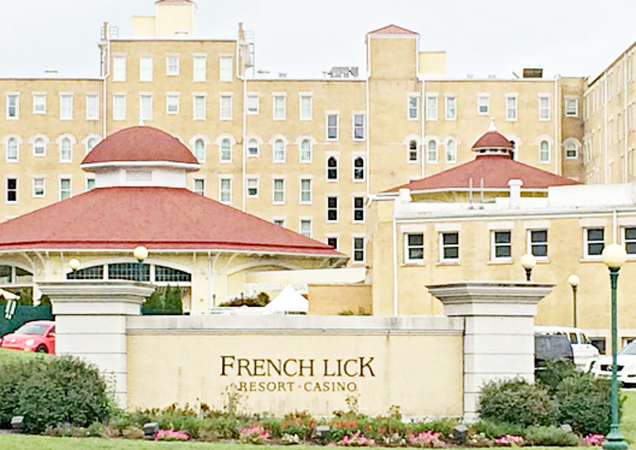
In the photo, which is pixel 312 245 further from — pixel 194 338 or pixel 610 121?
pixel 194 338

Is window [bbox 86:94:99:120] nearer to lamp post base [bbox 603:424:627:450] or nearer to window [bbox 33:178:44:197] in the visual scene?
window [bbox 33:178:44:197]

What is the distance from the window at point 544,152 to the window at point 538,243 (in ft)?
203

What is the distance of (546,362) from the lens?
→ 31.0 metres

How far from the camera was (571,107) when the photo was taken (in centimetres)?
13100

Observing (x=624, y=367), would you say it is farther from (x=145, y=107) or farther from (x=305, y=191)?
(x=145, y=107)

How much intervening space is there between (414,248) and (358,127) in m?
56.6

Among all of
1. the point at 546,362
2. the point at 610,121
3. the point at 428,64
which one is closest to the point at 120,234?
the point at 610,121

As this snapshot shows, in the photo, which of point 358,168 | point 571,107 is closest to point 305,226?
point 358,168

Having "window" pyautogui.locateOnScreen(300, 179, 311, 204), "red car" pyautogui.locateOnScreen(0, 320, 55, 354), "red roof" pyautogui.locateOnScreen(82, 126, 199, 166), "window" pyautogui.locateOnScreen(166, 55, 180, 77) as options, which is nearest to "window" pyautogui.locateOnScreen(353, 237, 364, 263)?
"window" pyautogui.locateOnScreen(300, 179, 311, 204)

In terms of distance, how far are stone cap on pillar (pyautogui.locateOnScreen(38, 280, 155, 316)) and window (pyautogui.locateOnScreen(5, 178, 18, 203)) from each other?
338ft

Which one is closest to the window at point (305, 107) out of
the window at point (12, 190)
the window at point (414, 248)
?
the window at point (12, 190)

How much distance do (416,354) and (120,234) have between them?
66.4 metres

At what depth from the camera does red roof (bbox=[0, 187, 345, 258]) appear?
93938mm

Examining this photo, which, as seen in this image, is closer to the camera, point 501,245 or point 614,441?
point 614,441
